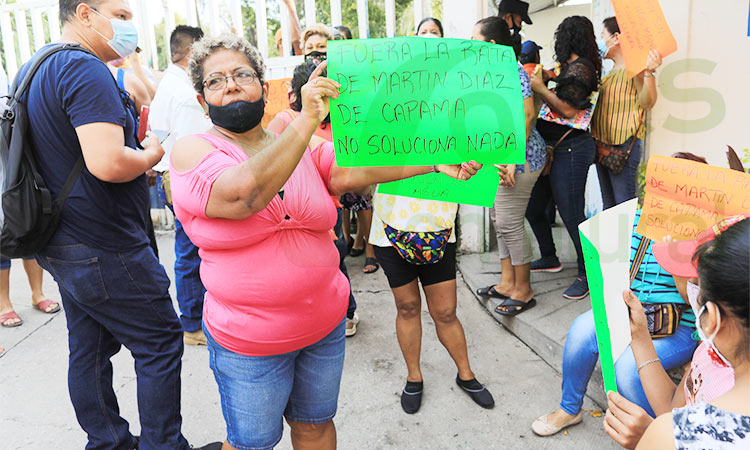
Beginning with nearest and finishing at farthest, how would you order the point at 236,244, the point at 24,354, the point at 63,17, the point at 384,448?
the point at 236,244 < the point at 63,17 < the point at 384,448 < the point at 24,354

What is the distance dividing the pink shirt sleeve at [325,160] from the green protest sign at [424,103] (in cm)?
29

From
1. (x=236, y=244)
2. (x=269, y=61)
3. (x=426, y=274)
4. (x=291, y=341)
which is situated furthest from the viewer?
(x=269, y=61)

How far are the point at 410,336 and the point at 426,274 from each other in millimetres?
358

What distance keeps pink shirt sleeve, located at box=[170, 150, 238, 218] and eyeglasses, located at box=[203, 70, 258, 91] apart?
22 cm

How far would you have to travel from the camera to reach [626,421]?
1.34 meters

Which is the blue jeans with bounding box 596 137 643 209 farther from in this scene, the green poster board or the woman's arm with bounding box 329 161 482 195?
the green poster board

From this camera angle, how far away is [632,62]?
2902 millimetres

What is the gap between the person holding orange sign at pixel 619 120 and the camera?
3.29 meters

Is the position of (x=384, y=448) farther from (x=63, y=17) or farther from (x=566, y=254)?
Result: (x=566, y=254)

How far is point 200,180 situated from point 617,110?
111 inches

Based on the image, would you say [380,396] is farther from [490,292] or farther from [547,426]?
[490,292]

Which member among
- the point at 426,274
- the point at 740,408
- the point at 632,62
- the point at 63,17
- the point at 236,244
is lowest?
the point at 426,274

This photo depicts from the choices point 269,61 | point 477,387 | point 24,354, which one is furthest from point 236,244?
point 269,61

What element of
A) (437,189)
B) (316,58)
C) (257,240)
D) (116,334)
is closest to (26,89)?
(116,334)
